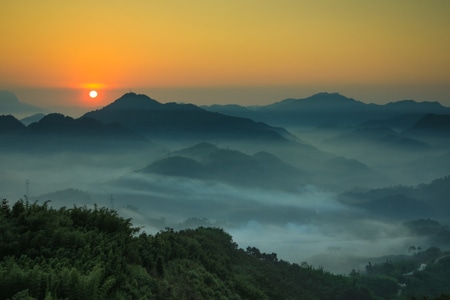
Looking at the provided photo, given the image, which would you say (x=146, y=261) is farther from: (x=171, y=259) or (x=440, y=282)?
(x=440, y=282)

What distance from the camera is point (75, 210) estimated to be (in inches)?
1064

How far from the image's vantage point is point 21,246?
66.6 ft

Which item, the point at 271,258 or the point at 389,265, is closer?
the point at 271,258

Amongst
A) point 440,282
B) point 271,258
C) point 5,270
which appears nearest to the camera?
point 5,270

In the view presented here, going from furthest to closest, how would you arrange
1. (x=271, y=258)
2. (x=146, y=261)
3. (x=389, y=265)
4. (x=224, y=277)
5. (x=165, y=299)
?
(x=389, y=265) < (x=271, y=258) < (x=224, y=277) < (x=146, y=261) < (x=165, y=299)

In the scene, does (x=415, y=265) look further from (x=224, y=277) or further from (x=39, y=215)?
(x=39, y=215)

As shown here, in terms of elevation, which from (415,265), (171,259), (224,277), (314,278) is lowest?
(415,265)

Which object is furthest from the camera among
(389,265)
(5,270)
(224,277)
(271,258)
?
(389,265)

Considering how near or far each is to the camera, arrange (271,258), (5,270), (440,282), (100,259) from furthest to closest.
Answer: (440,282) < (271,258) < (100,259) < (5,270)

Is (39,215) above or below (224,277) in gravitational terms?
above

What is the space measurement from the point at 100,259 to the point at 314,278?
298 ft

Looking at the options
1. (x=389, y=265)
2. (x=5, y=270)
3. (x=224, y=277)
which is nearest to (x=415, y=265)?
(x=389, y=265)

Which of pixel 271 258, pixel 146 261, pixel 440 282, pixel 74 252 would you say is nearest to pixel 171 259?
pixel 146 261

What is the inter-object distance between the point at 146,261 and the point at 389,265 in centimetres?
16265
